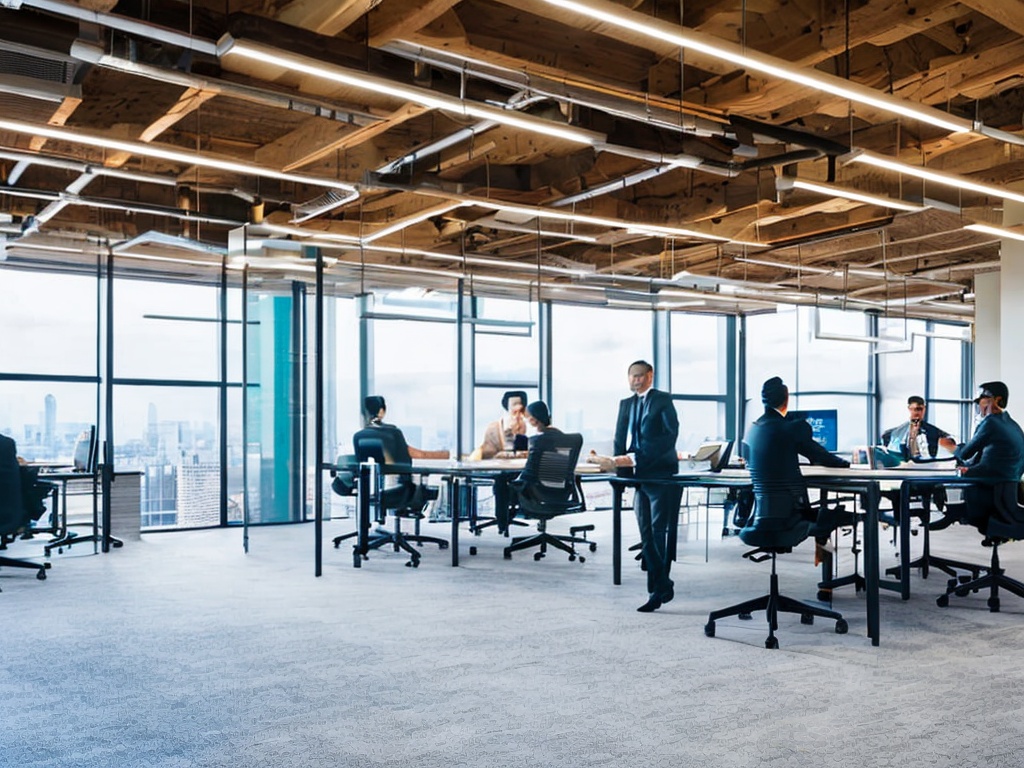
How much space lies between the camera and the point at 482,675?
492cm

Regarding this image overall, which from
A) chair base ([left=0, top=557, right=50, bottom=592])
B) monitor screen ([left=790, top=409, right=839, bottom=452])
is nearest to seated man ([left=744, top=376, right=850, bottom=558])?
monitor screen ([left=790, top=409, right=839, bottom=452])

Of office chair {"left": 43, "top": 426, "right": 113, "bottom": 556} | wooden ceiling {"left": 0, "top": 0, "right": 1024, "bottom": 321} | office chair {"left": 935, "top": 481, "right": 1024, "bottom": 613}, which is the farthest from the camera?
office chair {"left": 43, "top": 426, "right": 113, "bottom": 556}

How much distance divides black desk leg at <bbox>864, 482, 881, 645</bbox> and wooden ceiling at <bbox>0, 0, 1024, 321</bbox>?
2.15 meters

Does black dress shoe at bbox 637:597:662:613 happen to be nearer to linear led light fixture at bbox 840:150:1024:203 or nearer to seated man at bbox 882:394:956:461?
linear led light fixture at bbox 840:150:1024:203

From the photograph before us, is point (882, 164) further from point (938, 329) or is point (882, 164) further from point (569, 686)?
point (938, 329)

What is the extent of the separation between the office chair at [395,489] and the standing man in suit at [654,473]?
2.45 meters

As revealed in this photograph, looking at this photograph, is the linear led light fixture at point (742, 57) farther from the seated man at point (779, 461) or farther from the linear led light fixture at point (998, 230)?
the linear led light fixture at point (998, 230)

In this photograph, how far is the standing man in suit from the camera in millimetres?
6598

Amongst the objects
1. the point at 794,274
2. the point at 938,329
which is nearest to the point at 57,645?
the point at 794,274

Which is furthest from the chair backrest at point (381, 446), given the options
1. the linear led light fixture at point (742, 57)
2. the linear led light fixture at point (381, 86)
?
the linear led light fixture at point (742, 57)

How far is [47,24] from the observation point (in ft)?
17.1

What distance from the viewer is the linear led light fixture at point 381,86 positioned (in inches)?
179

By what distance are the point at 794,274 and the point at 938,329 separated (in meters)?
5.09

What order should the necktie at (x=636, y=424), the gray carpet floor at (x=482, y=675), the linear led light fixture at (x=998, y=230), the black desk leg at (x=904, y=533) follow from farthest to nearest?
1. the linear led light fixture at (x=998, y=230)
2. the necktie at (x=636, y=424)
3. the black desk leg at (x=904, y=533)
4. the gray carpet floor at (x=482, y=675)
